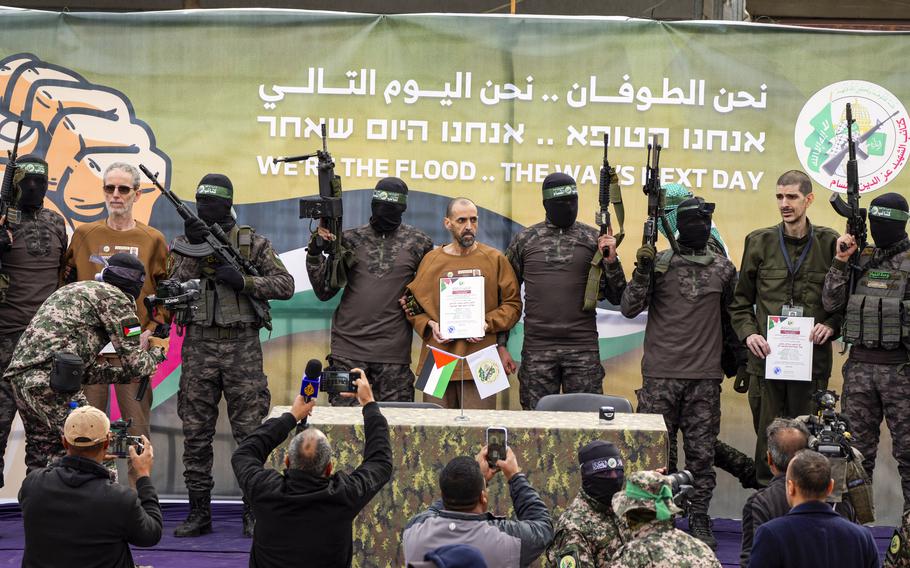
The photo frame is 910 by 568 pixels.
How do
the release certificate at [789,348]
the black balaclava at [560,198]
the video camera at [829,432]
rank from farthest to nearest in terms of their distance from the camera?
the black balaclava at [560,198]
the release certificate at [789,348]
the video camera at [829,432]

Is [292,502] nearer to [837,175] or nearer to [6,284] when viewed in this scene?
[6,284]

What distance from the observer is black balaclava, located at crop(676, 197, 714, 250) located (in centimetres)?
853

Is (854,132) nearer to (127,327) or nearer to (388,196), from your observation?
(388,196)

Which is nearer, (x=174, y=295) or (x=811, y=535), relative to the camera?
(x=811, y=535)

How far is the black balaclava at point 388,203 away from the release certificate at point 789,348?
8.93ft

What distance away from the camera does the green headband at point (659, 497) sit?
4.66 m

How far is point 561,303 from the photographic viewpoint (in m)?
8.80

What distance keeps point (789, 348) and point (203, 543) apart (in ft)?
13.7

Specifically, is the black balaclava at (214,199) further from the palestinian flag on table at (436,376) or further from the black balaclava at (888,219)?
the black balaclava at (888,219)

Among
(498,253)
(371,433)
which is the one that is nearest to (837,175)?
(498,253)

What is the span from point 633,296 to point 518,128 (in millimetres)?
1748

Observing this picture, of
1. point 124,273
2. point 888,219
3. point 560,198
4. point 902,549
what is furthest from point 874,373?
point 124,273

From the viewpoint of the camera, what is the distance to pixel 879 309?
27.2ft

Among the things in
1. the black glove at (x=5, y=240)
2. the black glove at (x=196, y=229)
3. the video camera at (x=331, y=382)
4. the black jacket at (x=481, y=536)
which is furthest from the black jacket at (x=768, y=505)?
the black glove at (x=5, y=240)
